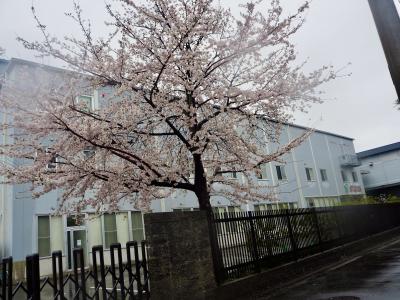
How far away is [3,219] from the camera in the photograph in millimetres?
17797

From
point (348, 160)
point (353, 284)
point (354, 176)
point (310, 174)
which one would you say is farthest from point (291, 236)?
point (354, 176)

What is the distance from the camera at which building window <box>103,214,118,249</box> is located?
20703 millimetres

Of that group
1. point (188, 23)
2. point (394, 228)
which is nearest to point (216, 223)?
point (188, 23)

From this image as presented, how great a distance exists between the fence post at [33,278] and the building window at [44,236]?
14.0 meters

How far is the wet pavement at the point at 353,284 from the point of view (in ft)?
23.1

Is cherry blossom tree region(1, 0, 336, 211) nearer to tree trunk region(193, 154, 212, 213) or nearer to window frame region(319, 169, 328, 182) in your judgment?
tree trunk region(193, 154, 212, 213)

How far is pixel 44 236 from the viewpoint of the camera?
18.6 meters

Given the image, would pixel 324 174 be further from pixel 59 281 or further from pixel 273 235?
pixel 59 281

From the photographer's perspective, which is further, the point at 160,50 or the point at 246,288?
the point at 160,50

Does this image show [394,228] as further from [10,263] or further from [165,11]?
[10,263]

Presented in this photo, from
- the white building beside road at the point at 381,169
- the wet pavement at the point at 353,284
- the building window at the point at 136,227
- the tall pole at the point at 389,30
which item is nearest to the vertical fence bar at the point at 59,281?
the wet pavement at the point at 353,284

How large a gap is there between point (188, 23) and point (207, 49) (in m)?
0.95

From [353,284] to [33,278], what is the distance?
6812mm

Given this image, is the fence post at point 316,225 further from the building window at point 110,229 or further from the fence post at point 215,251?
the building window at point 110,229
